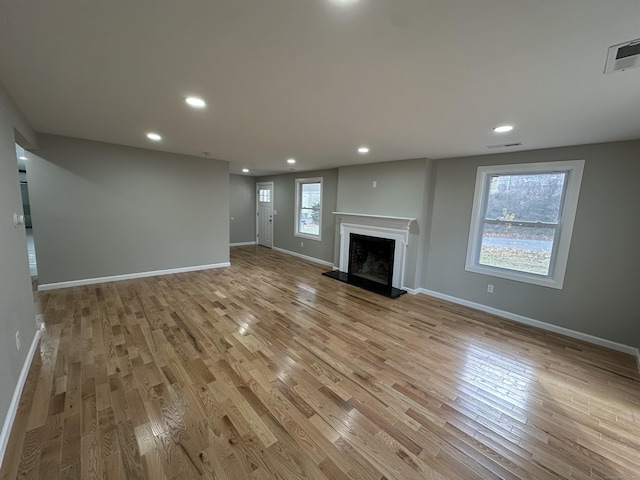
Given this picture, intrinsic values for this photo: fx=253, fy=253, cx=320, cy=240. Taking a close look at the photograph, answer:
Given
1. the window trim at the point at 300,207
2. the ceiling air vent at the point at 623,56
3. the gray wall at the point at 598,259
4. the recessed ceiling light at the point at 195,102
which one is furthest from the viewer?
the window trim at the point at 300,207

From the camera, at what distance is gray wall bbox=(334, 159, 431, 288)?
13.9 ft

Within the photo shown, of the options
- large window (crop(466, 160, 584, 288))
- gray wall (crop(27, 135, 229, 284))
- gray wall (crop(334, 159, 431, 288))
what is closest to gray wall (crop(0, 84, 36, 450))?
gray wall (crop(27, 135, 229, 284))

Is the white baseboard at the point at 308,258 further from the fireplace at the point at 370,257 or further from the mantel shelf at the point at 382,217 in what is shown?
the mantel shelf at the point at 382,217

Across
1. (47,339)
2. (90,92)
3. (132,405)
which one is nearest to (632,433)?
(132,405)

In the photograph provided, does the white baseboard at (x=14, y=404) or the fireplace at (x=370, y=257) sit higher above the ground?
the fireplace at (x=370, y=257)

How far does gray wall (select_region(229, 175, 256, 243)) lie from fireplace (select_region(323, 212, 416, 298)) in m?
3.91

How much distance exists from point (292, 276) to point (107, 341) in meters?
3.04

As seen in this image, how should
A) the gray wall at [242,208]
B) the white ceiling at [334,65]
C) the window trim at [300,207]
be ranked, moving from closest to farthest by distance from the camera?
the white ceiling at [334,65] < the window trim at [300,207] < the gray wall at [242,208]

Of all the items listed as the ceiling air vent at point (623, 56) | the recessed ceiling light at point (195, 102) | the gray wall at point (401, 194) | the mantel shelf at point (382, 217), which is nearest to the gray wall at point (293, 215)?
the mantel shelf at point (382, 217)

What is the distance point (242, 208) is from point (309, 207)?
267 centimetres

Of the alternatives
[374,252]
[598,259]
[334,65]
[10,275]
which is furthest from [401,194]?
[10,275]

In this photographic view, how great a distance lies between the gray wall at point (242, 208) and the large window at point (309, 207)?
220 centimetres

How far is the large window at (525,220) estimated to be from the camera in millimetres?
3168

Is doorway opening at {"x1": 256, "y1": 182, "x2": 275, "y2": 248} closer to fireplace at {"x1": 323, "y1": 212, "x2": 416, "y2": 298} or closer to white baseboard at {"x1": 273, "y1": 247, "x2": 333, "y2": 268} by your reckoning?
white baseboard at {"x1": 273, "y1": 247, "x2": 333, "y2": 268}
